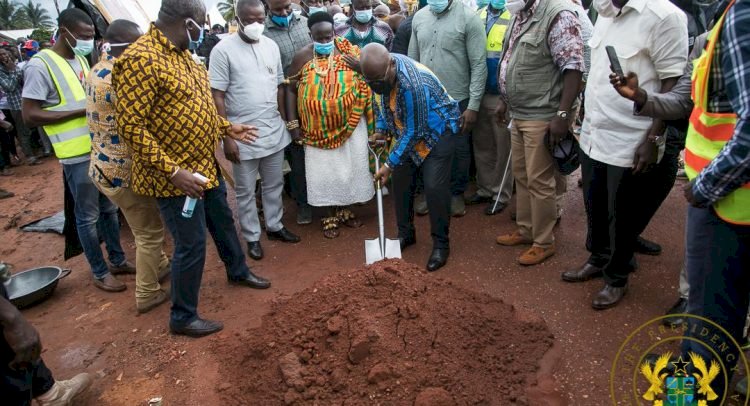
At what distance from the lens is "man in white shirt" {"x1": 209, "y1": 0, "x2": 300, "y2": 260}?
3986mm

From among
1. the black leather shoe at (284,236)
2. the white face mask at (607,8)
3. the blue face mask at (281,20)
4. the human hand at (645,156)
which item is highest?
the white face mask at (607,8)

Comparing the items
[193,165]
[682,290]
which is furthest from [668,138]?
[193,165]

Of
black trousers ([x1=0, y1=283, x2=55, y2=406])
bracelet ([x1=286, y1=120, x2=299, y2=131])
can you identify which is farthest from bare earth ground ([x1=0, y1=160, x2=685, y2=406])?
bracelet ([x1=286, y1=120, x2=299, y2=131])

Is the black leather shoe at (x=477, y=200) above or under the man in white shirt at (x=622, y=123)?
under

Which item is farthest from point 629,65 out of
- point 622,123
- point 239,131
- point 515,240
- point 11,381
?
point 11,381

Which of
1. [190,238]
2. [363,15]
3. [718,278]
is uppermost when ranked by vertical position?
[363,15]

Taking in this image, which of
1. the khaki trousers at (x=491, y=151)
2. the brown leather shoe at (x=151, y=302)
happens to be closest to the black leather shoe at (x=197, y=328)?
the brown leather shoe at (x=151, y=302)

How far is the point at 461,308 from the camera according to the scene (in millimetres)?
3010

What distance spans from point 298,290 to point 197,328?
85 centimetres

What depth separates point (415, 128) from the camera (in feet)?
12.2

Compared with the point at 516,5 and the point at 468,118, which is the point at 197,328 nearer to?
the point at 468,118

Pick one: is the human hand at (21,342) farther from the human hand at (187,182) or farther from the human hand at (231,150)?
the human hand at (231,150)

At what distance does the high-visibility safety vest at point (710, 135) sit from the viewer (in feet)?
5.90

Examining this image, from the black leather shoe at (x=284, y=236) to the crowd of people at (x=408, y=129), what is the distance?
0.7 inches
